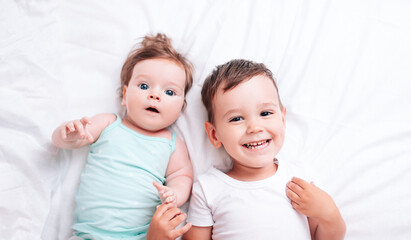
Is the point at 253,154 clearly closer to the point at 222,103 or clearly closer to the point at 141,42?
the point at 222,103

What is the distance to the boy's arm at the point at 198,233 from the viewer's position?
115cm

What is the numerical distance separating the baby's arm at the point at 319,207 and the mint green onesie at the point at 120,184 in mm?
489

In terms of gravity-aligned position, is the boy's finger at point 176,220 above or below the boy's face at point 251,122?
below

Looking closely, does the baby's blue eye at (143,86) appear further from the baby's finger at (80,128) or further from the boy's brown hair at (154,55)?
the baby's finger at (80,128)

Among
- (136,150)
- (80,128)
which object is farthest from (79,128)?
(136,150)

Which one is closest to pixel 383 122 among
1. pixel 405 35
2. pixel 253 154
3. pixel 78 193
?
Result: pixel 405 35

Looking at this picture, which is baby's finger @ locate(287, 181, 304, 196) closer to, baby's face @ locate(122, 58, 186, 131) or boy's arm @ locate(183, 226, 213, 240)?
boy's arm @ locate(183, 226, 213, 240)

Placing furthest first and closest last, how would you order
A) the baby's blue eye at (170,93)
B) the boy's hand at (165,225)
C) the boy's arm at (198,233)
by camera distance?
the baby's blue eye at (170,93) → the boy's arm at (198,233) → the boy's hand at (165,225)

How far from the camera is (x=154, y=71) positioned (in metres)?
1.24

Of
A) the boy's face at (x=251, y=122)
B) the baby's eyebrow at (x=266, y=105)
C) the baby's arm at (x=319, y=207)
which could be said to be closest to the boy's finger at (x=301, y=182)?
the baby's arm at (x=319, y=207)

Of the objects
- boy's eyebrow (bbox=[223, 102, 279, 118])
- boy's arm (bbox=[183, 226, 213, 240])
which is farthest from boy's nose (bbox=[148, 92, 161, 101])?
boy's arm (bbox=[183, 226, 213, 240])

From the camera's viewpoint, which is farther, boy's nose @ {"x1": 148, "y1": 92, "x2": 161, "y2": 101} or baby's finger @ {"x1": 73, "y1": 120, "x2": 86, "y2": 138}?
boy's nose @ {"x1": 148, "y1": 92, "x2": 161, "y2": 101}

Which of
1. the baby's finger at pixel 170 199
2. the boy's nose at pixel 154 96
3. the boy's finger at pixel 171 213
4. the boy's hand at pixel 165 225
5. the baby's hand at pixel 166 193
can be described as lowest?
Result: the boy's hand at pixel 165 225

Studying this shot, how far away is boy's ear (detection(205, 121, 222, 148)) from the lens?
4.02 feet
